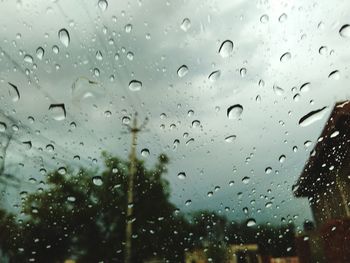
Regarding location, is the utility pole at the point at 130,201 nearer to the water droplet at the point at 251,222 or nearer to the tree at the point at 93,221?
the tree at the point at 93,221

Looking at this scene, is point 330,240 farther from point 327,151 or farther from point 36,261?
point 36,261

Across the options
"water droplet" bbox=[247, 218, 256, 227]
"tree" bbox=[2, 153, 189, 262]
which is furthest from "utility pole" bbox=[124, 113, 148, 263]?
"water droplet" bbox=[247, 218, 256, 227]

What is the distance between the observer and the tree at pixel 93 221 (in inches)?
141

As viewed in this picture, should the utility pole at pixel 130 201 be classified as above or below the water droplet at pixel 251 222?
above

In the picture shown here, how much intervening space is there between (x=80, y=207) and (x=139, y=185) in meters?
1.27

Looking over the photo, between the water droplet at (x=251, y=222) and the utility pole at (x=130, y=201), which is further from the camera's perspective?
the utility pole at (x=130, y=201)

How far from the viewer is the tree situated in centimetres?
358

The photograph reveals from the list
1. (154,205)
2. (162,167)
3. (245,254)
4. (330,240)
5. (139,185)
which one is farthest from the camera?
(139,185)

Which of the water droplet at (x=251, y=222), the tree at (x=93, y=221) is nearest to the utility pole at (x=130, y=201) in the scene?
the tree at (x=93, y=221)

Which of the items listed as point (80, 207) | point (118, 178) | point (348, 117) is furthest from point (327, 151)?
point (80, 207)

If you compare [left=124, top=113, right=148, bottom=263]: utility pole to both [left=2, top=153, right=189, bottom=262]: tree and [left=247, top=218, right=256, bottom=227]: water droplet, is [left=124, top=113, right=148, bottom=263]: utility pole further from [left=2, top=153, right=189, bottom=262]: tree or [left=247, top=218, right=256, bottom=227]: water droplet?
[left=247, top=218, right=256, bottom=227]: water droplet

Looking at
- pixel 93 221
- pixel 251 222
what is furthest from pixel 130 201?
pixel 251 222

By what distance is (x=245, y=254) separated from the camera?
9.55ft

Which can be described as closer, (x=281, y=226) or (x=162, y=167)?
(x=281, y=226)
